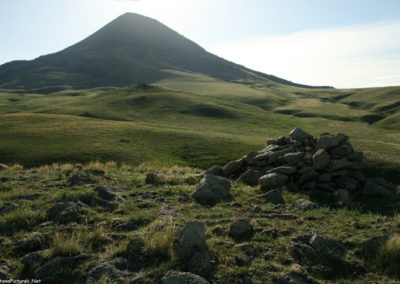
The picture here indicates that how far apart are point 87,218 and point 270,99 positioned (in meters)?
161

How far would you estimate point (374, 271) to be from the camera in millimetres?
8844

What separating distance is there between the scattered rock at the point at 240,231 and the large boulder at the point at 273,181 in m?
7.17

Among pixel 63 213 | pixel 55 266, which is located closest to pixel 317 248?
pixel 55 266

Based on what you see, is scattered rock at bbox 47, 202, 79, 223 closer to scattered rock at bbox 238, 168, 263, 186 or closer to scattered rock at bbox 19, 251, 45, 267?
scattered rock at bbox 19, 251, 45, 267

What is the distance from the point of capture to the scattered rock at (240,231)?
1079cm

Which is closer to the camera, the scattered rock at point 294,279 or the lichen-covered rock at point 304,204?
the scattered rock at point 294,279

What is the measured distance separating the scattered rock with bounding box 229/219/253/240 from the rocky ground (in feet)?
0.12

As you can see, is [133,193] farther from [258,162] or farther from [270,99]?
[270,99]

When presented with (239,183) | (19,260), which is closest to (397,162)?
(239,183)

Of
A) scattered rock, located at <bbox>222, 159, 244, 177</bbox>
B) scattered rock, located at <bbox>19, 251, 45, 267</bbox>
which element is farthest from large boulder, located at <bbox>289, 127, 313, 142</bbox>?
scattered rock, located at <bbox>19, 251, 45, 267</bbox>

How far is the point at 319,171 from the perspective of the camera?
19078 mm

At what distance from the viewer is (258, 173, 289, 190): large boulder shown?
1789 centimetres

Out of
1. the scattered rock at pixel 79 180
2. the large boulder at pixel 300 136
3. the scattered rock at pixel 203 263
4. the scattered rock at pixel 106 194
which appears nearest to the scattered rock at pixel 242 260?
the scattered rock at pixel 203 263

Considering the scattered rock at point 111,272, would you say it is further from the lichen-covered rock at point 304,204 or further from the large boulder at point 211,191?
the lichen-covered rock at point 304,204
